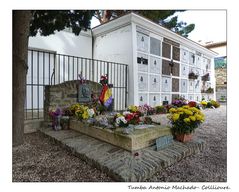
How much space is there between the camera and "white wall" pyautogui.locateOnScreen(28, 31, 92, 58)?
5.98 meters

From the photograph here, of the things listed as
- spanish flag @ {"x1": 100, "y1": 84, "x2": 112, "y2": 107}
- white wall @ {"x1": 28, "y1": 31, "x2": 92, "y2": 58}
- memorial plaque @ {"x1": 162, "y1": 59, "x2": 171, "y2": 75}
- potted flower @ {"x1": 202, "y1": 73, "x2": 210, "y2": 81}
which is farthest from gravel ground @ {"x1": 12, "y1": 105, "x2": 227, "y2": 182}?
potted flower @ {"x1": 202, "y1": 73, "x2": 210, "y2": 81}

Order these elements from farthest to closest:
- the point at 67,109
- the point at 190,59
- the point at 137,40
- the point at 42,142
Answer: the point at 190,59 → the point at 137,40 → the point at 67,109 → the point at 42,142

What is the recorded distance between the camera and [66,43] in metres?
6.73

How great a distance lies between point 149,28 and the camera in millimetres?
6234

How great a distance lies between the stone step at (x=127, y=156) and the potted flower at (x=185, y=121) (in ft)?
0.52

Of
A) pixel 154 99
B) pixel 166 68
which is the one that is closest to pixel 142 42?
pixel 166 68

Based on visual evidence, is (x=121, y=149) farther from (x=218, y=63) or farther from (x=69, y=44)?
(x=218, y=63)

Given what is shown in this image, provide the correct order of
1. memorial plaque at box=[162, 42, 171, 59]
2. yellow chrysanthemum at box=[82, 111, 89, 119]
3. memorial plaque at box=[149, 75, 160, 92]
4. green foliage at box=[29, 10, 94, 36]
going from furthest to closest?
1. memorial plaque at box=[162, 42, 171, 59]
2. memorial plaque at box=[149, 75, 160, 92]
3. yellow chrysanthemum at box=[82, 111, 89, 119]
4. green foliage at box=[29, 10, 94, 36]

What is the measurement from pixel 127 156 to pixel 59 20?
2.94 meters

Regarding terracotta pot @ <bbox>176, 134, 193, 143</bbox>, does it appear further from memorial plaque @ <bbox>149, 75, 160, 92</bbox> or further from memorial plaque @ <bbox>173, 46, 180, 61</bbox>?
memorial plaque @ <bbox>173, 46, 180, 61</bbox>

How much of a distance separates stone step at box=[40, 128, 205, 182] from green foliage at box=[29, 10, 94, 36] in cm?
234

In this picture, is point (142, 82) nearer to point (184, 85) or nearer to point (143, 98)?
point (143, 98)

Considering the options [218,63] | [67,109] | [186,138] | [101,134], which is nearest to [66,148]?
[101,134]

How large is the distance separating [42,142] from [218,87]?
12065mm
